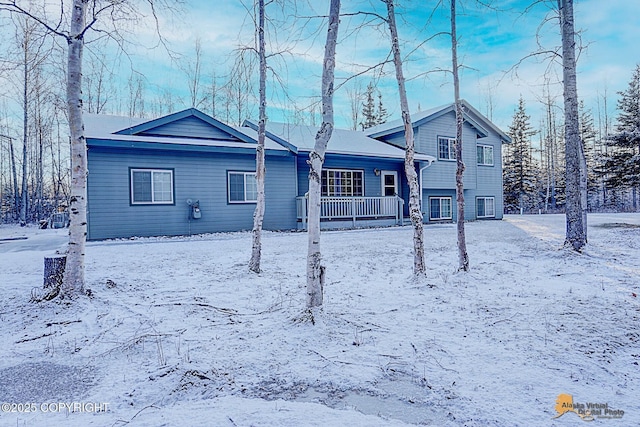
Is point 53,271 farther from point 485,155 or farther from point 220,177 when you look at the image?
point 485,155

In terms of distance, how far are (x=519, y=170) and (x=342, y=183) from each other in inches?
779

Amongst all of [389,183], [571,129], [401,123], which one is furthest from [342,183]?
[571,129]

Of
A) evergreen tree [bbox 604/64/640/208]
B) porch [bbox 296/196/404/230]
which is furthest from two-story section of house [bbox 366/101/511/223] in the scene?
evergreen tree [bbox 604/64/640/208]

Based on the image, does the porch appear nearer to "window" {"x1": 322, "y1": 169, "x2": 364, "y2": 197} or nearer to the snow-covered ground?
"window" {"x1": 322, "y1": 169, "x2": 364, "y2": 197}

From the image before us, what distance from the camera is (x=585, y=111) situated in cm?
3147

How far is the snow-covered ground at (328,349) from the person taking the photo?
80.9 inches

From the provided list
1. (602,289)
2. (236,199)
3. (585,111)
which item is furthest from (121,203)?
(585,111)

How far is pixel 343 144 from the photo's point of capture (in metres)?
15.5

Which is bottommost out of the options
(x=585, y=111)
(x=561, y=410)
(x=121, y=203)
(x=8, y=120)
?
(x=561, y=410)

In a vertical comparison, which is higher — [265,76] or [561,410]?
[265,76]

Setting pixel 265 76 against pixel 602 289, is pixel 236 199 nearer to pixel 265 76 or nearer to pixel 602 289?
pixel 265 76

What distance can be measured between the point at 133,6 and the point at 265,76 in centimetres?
200

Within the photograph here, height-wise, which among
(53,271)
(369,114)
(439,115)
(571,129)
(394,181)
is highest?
(369,114)

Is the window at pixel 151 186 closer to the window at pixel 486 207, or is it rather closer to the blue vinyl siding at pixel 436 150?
the blue vinyl siding at pixel 436 150
